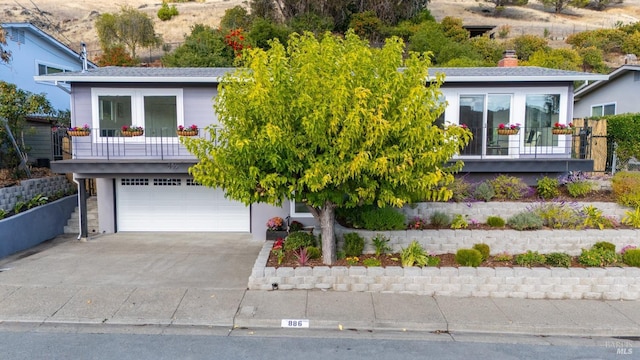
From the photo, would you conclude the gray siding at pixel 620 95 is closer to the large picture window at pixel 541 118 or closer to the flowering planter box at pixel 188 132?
the large picture window at pixel 541 118

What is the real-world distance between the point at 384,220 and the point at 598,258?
159 inches

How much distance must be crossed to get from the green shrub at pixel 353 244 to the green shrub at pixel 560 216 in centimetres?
400

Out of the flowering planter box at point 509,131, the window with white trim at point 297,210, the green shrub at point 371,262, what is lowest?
the green shrub at point 371,262

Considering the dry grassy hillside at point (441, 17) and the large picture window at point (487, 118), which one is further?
the dry grassy hillside at point (441, 17)

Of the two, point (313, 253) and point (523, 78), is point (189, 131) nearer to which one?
point (313, 253)

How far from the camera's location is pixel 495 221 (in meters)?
9.03

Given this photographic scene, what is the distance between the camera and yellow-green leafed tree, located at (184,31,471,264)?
623 centimetres

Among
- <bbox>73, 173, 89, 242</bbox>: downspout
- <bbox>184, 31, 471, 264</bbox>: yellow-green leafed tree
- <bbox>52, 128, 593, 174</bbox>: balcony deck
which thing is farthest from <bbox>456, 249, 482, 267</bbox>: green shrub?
<bbox>73, 173, 89, 242</bbox>: downspout

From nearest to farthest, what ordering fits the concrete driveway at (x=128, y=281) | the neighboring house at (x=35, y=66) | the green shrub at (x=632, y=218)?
the concrete driveway at (x=128, y=281) → the green shrub at (x=632, y=218) → the neighboring house at (x=35, y=66)

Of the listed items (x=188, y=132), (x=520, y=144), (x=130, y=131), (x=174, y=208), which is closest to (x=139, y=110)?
(x=130, y=131)

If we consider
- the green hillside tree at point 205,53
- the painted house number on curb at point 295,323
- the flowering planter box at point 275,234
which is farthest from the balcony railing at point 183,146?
the green hillside tree at point 205,53

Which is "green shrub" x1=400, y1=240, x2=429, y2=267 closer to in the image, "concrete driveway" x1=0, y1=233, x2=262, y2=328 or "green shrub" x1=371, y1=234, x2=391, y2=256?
"green shrub" x1=371, y1=234, x2=391, y2=256

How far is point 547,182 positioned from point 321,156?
21.4ft

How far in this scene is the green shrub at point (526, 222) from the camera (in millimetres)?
8734
